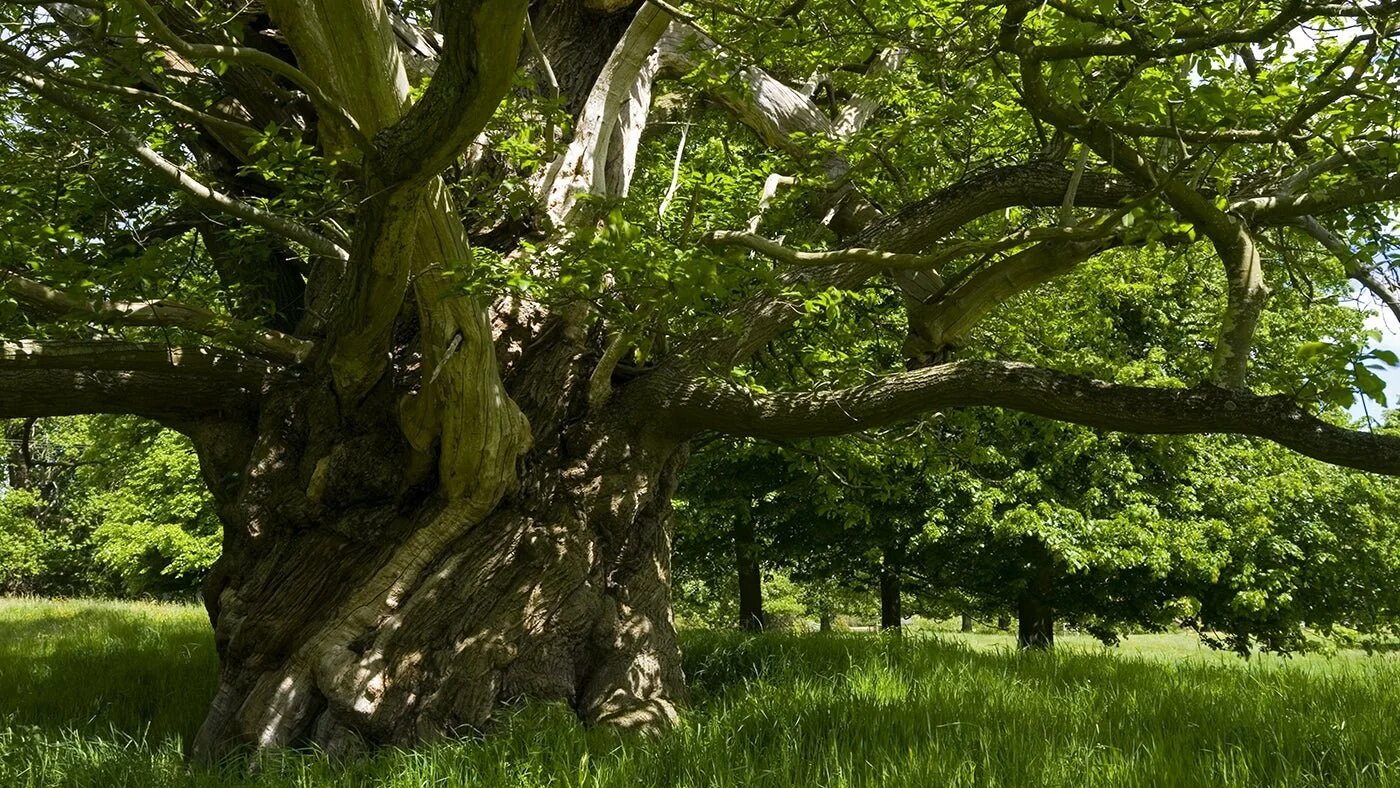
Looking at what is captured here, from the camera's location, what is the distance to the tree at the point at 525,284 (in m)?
4.38

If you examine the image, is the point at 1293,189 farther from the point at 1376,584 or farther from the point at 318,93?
the point at 1376,584

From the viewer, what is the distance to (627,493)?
243 inches

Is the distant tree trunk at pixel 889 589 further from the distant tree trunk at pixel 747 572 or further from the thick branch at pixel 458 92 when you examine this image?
the thick branch at pixel 458 92

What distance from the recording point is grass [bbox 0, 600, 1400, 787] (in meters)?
3.76

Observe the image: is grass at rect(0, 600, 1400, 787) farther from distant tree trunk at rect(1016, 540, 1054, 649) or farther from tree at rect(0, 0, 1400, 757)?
distant tree trunk at rect(1016, 540, 1054, 649)

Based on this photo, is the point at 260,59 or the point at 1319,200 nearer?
the point at 260,59

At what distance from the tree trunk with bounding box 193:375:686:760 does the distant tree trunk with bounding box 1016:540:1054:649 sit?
1039 centimetres

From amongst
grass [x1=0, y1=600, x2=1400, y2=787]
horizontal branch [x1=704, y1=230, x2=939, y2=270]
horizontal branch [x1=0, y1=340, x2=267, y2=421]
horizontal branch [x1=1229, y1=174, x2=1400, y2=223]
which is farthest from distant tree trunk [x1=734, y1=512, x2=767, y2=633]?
horizontal branch [x1=1229, y1=174, x2=1400, y2=223]

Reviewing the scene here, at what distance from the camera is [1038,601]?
15773 mm

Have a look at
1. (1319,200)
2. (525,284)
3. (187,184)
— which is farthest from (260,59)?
(1319,200)

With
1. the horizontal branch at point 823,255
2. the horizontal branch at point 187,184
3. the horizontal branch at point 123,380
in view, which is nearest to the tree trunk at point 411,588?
the horizontal branch at point 123,380

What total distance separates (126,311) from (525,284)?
232 cm

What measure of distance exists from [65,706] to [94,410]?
207 centimetres

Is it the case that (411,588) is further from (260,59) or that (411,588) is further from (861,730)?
(260,59)
